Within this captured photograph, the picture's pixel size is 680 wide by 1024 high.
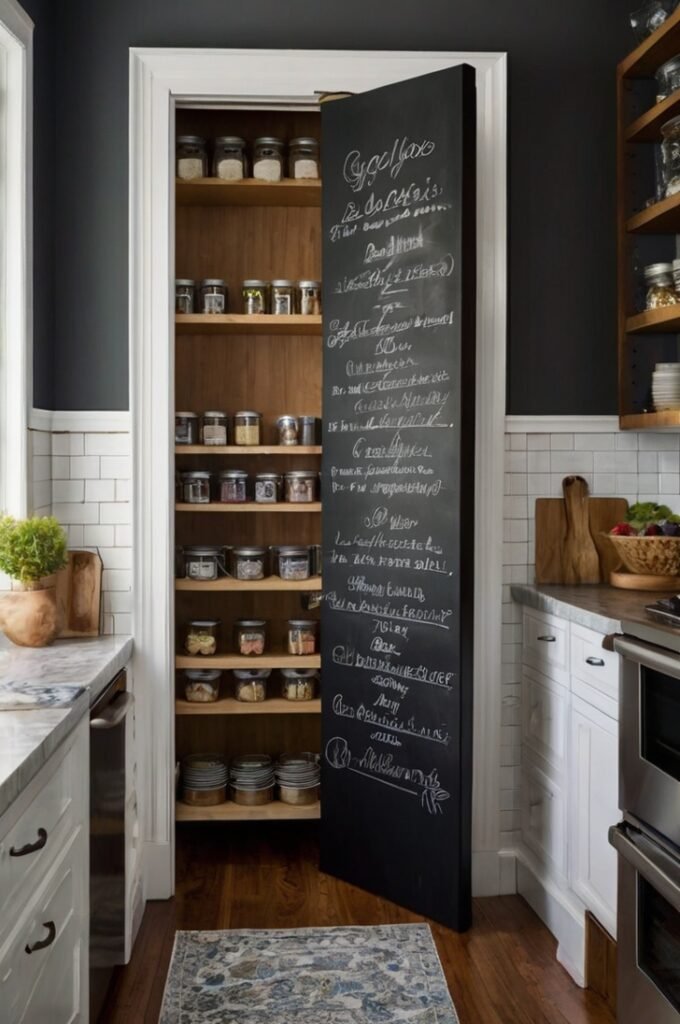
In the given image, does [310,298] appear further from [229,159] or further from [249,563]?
[249,563]

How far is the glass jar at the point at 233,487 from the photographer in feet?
11.5

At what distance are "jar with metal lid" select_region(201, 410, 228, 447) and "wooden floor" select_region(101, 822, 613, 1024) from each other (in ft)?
4.91

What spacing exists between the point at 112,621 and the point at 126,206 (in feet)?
4.44

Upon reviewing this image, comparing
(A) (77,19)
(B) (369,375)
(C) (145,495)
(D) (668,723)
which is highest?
(A) (77,19)

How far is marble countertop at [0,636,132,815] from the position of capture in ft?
5.08

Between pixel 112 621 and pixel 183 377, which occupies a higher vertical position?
pixel 183 377

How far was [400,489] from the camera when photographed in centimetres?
301

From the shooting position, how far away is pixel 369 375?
3.10m

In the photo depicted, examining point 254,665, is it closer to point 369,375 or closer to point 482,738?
point 482,738

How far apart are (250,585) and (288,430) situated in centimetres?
58

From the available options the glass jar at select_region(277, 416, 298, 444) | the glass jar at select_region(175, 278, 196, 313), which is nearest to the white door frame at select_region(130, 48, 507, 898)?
the glass jar at select_region(175, 278, 196, 313)

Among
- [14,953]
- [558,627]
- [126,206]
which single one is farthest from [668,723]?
[126,206]

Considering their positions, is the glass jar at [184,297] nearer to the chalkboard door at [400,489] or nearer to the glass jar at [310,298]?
the glass jar at [310,298]

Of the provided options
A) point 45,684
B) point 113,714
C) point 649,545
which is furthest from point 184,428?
→ point 649,545
